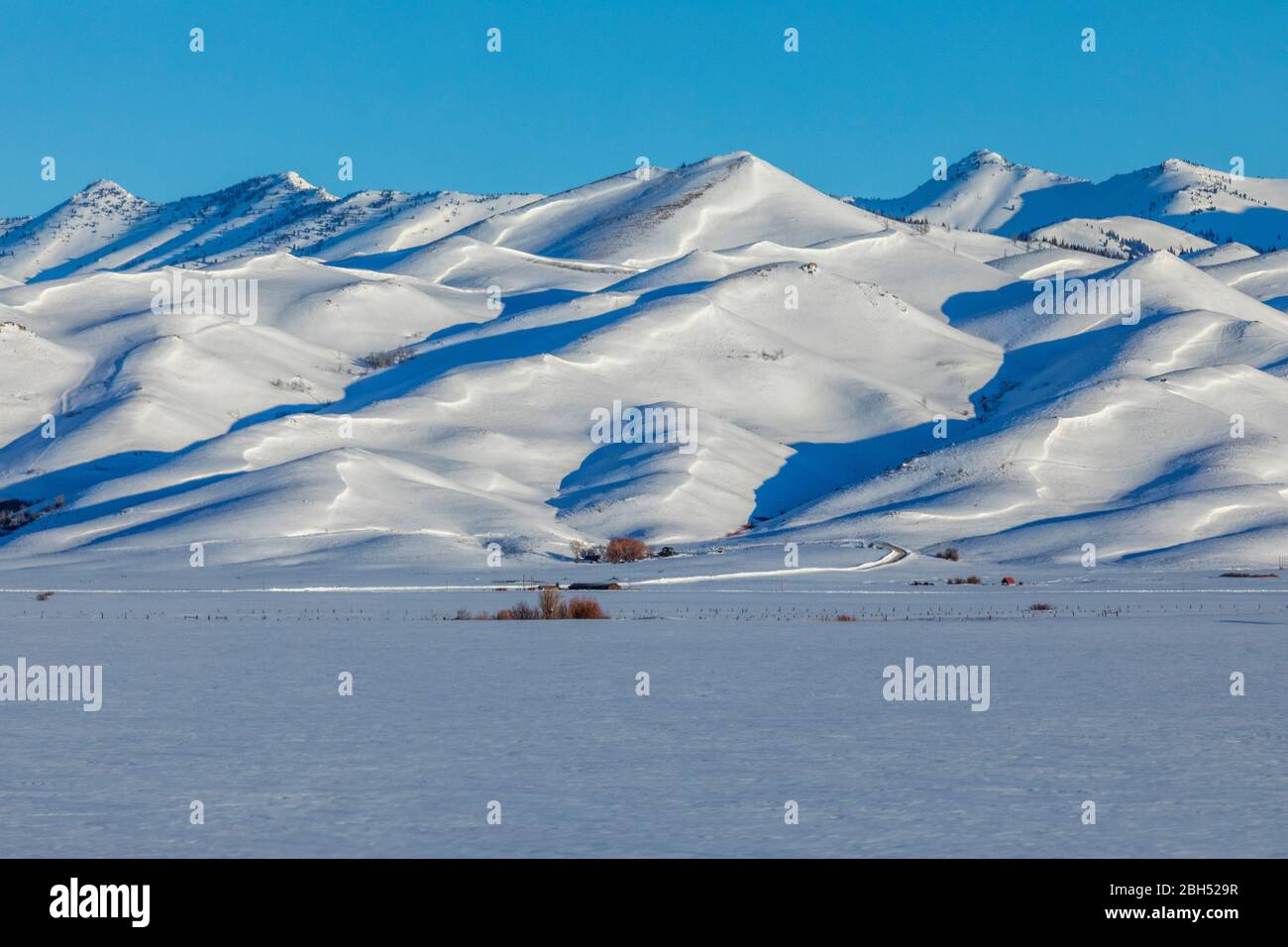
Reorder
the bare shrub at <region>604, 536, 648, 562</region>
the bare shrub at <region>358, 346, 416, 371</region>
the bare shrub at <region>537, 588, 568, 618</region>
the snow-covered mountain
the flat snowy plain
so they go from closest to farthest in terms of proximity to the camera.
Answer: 1. the flat snowy plain
2. the bare shrub at <region>537, 588, 568, 618</region>
3. the bare shrub at <region>604, 536, 648, 562</region>
4. the snow-covered mountain
5. the bare shrub at <region>358, 346, 416, 371</region>

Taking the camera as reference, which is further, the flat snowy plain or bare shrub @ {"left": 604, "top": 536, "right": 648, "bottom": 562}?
bare shrub @ {"left": 604, "top": 536, "right": 648, "bottom": 562}

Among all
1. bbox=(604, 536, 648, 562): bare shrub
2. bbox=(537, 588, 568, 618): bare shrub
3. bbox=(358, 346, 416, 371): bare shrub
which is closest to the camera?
bbox=(537, 588, 568, 618): bare shrub

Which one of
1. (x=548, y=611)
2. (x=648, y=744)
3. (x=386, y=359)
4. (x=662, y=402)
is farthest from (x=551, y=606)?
(x=386, y=359)

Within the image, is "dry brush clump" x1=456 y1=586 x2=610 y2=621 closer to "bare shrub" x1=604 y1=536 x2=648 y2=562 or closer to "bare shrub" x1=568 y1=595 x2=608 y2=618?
"bare shrub" x1=568 y1=595 x2=608 y2=618

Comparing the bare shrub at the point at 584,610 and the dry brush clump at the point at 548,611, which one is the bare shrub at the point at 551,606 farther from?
the bare shrub at the point at 584,610

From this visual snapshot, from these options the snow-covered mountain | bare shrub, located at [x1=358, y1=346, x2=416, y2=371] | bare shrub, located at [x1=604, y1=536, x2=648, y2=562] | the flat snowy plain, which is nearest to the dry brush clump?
the flat snowy plain

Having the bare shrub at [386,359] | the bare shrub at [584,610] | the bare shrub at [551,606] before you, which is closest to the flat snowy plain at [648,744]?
the bare shrub at [584,610]

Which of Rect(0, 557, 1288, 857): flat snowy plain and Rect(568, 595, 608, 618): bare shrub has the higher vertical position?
Rect(568, 595, 608, 618): bare shrub

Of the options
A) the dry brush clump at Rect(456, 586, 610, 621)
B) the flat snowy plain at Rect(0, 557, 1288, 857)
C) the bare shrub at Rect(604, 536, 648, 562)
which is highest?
the bare shrub at Rect(604, 536, 648, 562)
